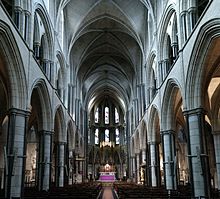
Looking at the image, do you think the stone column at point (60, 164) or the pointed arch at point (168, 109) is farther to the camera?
the stone column at point (60, 164)

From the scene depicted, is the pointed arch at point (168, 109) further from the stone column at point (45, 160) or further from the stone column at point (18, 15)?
the stone column at point (18, 15)

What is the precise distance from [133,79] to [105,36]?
880 centimetres

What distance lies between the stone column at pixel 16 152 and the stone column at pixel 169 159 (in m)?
10.6

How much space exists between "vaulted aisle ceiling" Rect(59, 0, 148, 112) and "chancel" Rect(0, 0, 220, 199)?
11cm

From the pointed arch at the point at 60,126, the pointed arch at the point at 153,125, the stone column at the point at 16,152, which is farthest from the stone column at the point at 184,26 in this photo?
the pointed arch at the point at 60,126

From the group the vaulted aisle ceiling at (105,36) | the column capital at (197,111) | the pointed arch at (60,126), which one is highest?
the vaulted aisle ceiling at (105,36)

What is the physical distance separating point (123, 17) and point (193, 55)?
1679cm

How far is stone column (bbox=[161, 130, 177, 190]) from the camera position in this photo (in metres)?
20.8

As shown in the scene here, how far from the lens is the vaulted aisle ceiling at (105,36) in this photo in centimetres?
2964

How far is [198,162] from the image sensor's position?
48.8 feet

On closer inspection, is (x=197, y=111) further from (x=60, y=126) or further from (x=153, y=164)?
(x=60, y=126)

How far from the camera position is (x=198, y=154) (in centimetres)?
1474

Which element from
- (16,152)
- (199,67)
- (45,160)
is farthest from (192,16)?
(45,160)

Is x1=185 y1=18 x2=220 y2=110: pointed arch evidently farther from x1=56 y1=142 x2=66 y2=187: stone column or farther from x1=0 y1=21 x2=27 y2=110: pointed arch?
x1=56 y1=142 x2=66 y2=187: stone column
